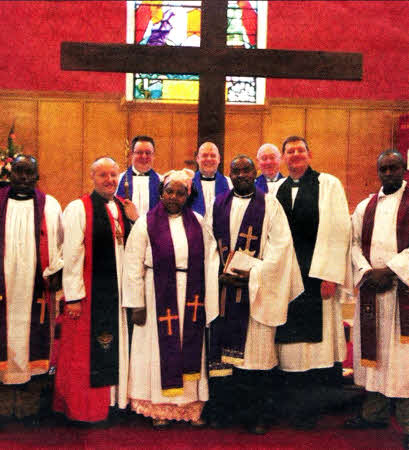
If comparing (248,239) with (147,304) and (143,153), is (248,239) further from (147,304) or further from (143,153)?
(143,153)

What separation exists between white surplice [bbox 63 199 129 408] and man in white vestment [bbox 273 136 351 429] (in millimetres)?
1143

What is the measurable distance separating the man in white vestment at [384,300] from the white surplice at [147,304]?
3.96 feet

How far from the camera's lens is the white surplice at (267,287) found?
3.84 m

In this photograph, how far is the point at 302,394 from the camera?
13.5ft

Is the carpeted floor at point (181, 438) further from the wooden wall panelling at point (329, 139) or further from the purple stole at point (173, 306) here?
the wooden wall panelling at point (329, 139)

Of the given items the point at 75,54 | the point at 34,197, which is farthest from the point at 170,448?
the point at 75,54

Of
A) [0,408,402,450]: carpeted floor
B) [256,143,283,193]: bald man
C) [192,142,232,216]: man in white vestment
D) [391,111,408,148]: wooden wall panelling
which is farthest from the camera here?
[391,111,408,148]: wooden wall panelling

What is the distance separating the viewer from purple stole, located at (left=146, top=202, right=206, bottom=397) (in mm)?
3816

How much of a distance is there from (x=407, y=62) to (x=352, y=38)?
280 cm

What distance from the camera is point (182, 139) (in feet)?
29.3

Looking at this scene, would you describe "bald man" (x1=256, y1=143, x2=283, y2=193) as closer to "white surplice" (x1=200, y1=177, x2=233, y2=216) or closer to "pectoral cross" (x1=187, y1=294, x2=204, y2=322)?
"white surplice" (x1=200, y1=177, x2=233, y2=216)

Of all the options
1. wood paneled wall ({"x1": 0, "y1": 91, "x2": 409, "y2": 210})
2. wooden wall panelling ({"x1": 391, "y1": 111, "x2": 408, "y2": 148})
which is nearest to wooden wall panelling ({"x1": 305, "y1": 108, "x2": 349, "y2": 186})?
wood paneled wall ({"x1": 0, "y1": 91, "x2": 409, "y2": 210})

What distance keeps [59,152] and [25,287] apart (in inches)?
198

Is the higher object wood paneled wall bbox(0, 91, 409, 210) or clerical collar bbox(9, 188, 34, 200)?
wood paneled wall bbox(0, 91, 409, 210)
